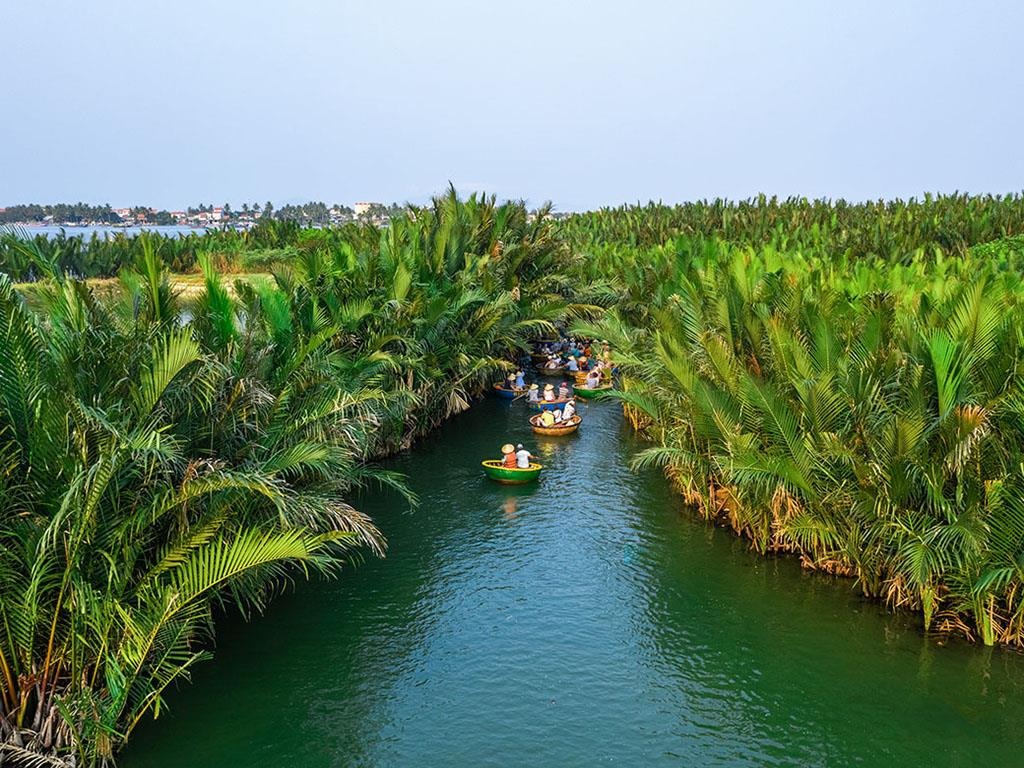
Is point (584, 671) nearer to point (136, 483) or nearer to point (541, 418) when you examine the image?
point (136, 483)

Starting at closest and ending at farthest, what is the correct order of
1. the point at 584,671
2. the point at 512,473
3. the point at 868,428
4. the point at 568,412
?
the point at 584,671 → the point at 868,428 → the point at 512,473 → the point at 568,412

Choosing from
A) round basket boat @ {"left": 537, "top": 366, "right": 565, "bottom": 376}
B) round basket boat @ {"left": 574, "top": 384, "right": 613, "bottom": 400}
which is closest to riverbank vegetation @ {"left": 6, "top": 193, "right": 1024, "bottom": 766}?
round basket boat @ {"left": 574, "top": 384, "right": 613, "bottom": 400}

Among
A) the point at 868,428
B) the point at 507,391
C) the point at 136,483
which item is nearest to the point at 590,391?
the point at 507,391

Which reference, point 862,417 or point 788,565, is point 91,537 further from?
point 788,565

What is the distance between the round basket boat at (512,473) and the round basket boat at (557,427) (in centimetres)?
332

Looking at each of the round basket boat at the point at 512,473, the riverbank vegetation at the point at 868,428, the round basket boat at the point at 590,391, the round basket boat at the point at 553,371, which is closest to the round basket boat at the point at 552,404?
the round basket boat at the point at 590,391

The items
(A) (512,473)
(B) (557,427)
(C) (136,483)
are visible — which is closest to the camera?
(C) (136,483)

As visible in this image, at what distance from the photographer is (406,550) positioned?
13.2m

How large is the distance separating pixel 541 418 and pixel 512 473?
165 inches

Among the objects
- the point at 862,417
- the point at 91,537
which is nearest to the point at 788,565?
the point at 862,417

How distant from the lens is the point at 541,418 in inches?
793

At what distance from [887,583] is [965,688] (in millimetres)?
1738

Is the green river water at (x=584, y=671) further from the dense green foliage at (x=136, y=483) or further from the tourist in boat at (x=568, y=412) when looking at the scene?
the tourist in boat at (x=568, y=412)

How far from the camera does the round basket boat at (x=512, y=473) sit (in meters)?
16.1
